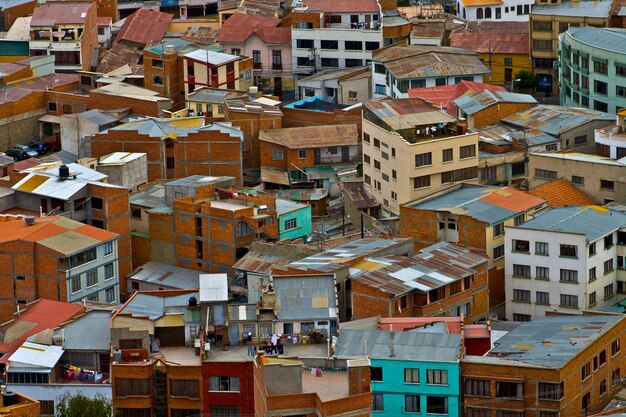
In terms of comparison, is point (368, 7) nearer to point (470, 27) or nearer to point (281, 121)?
point (470, 27)

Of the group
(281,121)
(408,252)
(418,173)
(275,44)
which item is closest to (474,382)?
(408,252)

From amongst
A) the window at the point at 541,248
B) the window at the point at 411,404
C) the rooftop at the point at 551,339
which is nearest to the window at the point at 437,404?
the window at the point at 411,404

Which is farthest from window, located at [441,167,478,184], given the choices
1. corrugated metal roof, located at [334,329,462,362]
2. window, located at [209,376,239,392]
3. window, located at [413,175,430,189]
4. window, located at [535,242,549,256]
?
window, located at [209,376,239,392]

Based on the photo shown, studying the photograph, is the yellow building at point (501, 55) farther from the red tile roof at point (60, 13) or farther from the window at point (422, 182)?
the window at point (422, 182)

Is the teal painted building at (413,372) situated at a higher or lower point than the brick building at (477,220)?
lower

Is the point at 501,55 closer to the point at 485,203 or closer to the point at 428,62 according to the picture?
the point at 428,62

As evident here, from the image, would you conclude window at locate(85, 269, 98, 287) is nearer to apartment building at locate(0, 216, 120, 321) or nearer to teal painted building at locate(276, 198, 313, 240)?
apartment building at locate(0, 216, 120, 321)

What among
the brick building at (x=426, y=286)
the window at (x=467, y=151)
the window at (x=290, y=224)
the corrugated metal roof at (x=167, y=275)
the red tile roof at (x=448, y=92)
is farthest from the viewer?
the red tile roof at (x=448, y=92)
